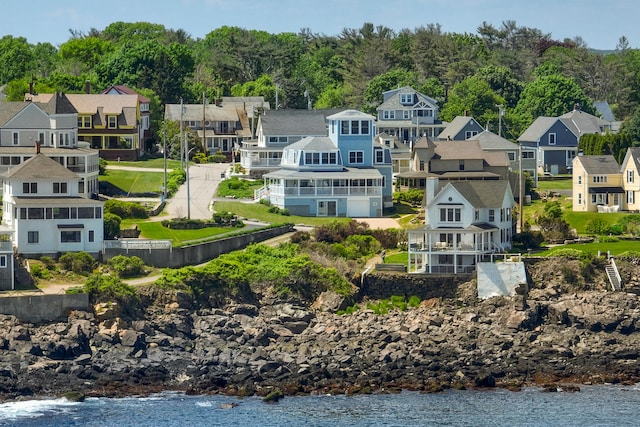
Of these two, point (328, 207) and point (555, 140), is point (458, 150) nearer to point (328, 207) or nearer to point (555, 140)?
point (328, 207)

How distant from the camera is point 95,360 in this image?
257 feet

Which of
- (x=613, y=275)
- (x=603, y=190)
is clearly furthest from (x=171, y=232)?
(x=603, y=190)

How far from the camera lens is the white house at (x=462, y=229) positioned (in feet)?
296

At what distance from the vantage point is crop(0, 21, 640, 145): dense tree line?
144 m

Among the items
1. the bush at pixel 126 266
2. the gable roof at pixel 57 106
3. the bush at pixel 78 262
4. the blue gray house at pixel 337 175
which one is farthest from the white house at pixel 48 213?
the blue gray house at pixel 337 175

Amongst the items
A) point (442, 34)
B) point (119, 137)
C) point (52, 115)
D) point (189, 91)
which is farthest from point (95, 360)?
point (442, 34)

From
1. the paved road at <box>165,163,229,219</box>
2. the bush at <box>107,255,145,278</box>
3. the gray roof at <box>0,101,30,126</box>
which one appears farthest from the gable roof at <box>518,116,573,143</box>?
the bush at <box>107,255,145,278</box>

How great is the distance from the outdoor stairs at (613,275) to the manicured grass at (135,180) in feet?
102

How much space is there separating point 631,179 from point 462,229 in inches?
693

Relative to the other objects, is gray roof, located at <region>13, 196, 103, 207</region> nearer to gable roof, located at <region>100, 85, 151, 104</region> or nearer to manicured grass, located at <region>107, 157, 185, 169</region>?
manicured grass, located at <region>107, 157, 185, 169</region>

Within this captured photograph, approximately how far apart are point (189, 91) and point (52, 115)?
42696 millimetres

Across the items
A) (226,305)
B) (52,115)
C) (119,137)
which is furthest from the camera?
(119,137)

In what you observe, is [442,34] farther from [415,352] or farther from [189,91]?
[415,352]

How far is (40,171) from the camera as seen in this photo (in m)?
93.1
